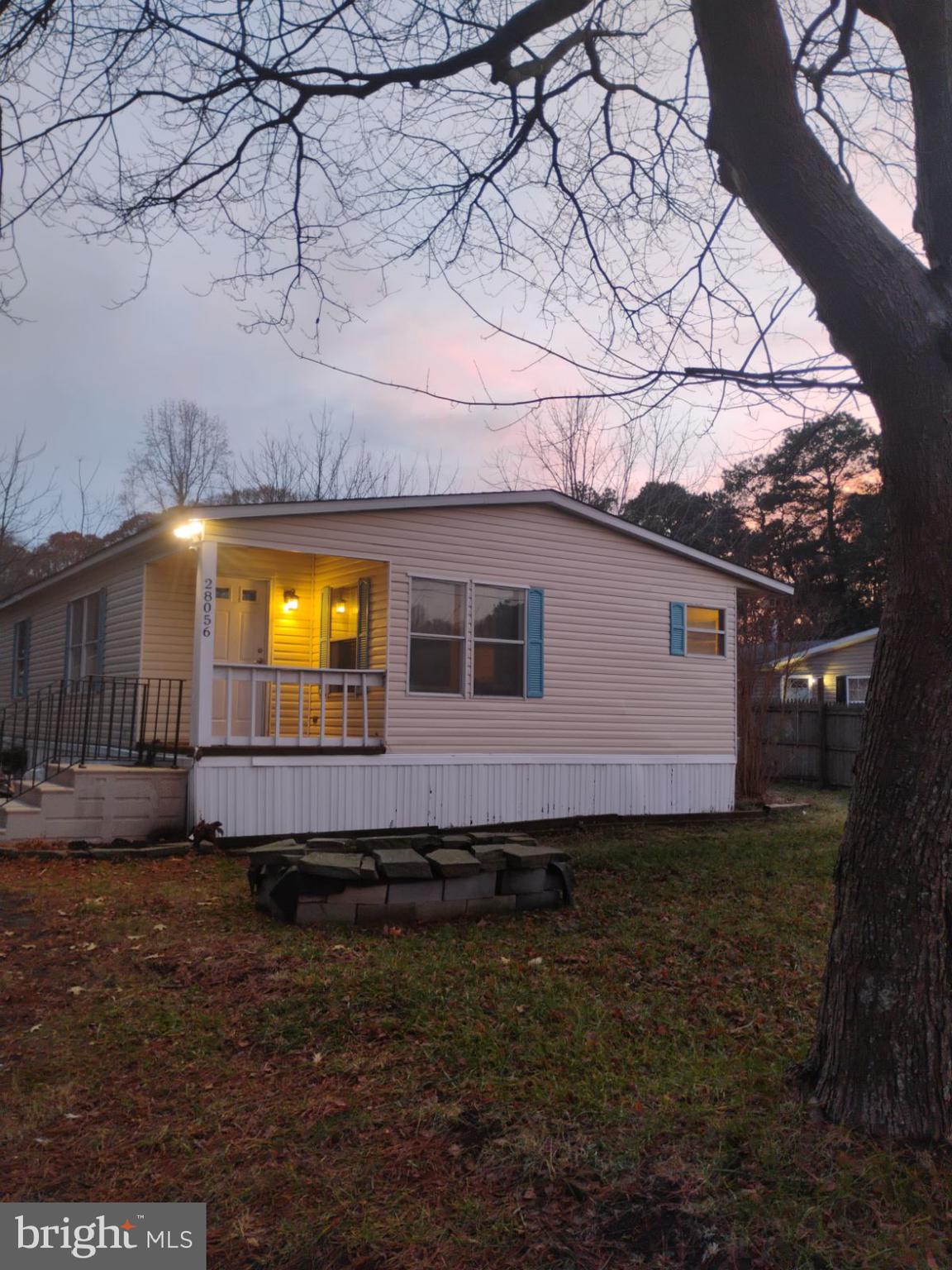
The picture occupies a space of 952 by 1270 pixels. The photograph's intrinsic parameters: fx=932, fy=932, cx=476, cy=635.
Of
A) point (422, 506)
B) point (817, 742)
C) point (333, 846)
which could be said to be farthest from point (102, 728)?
point (817, 742)

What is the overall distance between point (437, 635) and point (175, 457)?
69.9 ft

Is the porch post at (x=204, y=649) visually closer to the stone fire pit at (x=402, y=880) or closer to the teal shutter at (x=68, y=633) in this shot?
the stone fire pit at (x=402, y=880)

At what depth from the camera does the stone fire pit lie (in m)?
6.14

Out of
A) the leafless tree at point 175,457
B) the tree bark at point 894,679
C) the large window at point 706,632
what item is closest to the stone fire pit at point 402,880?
the tree bark at point 894,679

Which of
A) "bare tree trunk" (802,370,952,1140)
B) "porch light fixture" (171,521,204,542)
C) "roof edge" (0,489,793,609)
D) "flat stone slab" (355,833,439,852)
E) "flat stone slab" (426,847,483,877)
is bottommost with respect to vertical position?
"flat stone slab" (426,847,483,877)

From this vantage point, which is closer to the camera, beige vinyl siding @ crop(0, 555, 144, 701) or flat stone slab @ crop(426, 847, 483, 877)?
flat stone slab @ crop(426, 847, 483, 877)

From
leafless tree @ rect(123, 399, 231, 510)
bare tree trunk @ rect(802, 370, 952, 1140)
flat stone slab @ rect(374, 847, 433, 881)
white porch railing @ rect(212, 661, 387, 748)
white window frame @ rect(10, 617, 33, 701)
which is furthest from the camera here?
leafless tree @ rect(123, 399, 231, 510)

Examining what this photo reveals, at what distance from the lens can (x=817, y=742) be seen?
61.2 feet

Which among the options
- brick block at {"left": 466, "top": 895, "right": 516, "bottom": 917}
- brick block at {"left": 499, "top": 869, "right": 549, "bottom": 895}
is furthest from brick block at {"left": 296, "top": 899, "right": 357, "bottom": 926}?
brick block at {"left": 499, "top": 869, "right": 549, "bottom": 895}

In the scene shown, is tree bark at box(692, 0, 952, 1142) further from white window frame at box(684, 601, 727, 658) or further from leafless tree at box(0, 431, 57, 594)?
leafless tree at box(0, 431, 57, 594)

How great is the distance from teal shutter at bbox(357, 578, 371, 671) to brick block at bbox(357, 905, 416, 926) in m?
5.19

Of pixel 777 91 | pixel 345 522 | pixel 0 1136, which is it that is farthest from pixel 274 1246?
pixel 345 522

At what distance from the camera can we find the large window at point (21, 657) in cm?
1723

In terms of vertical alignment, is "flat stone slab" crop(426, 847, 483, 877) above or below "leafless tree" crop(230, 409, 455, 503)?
below
